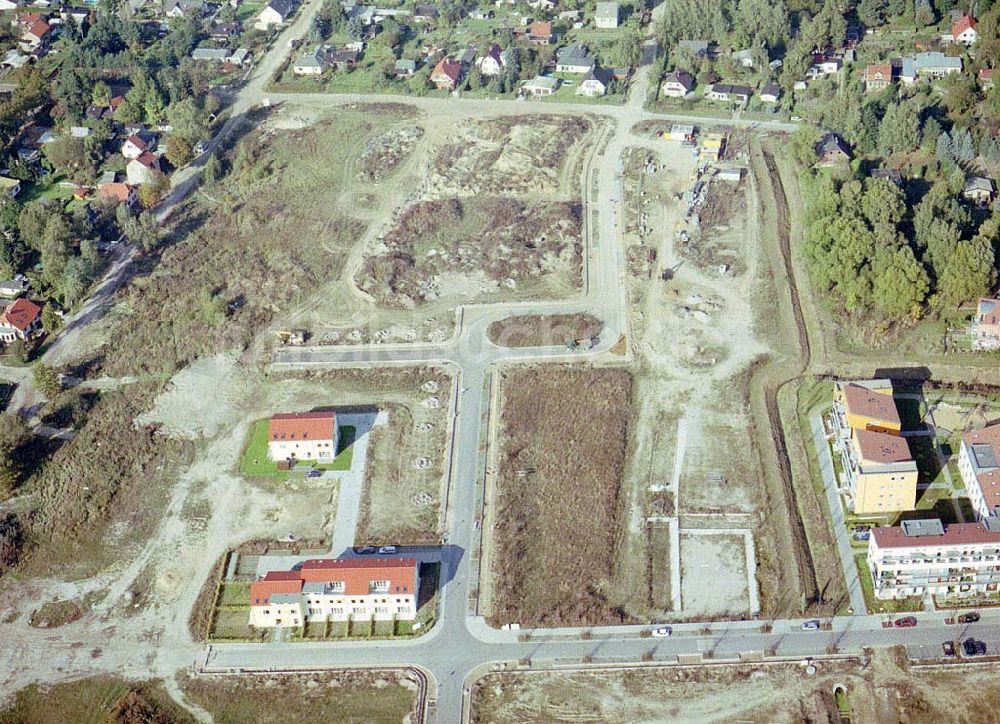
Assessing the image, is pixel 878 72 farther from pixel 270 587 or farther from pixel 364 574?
pixel 270 587

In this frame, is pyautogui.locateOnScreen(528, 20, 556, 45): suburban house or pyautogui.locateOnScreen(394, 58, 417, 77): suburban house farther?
pyautogui.locateOnScreen(528, 20, 556, 45): suburban house

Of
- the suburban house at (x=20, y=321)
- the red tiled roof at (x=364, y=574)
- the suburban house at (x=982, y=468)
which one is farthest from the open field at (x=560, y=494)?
the suburban house at (x=20, y=321)

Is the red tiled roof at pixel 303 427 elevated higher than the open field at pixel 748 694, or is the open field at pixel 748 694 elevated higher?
the red tiled roof at pixel 303 427

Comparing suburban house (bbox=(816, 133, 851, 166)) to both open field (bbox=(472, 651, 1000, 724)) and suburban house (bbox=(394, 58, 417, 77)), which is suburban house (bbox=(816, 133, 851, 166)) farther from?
open field (bbox=(472, 651, 1000, 724))

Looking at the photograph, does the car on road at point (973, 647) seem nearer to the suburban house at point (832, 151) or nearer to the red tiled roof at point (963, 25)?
the suburban house at point (832, 151)

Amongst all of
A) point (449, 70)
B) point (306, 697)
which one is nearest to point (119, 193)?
point (449, 70)

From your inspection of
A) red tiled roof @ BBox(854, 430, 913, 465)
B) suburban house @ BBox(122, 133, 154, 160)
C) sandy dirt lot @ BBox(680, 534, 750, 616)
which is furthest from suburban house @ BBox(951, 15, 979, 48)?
suburban house @ BBox(122, 133, 154, 160)
